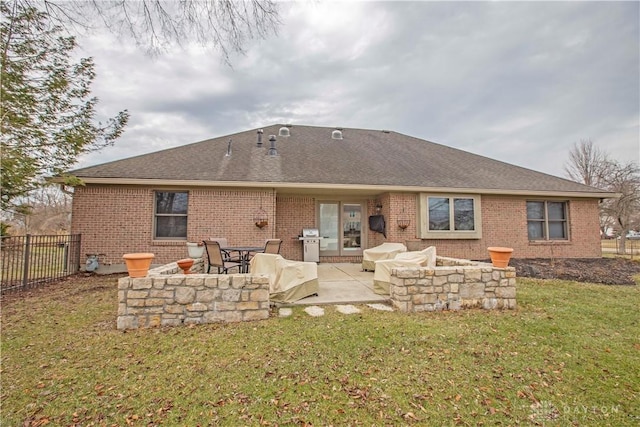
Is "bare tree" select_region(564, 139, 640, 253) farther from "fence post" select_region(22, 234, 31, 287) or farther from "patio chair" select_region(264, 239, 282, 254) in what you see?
"fence post" select_region(22, 234, 31, 287)

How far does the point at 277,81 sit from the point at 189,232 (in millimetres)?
5518

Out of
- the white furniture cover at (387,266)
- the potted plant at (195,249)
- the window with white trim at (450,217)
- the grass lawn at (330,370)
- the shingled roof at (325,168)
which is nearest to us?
the grass lawn at (330,370)

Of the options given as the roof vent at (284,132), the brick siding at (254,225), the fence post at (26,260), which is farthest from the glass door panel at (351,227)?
the fence post at (26,260)

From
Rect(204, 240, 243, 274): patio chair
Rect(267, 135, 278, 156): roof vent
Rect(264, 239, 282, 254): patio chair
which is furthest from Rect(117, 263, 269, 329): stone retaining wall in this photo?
Rect(267, 135, 278, 156): roof vent

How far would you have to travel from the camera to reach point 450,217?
977 cm

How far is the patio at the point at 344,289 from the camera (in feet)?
16.8

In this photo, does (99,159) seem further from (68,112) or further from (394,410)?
(394,410)

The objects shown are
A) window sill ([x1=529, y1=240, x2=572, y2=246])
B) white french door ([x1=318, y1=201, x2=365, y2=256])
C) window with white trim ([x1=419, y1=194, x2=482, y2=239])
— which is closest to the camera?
window with white trim ([x1=419, y1=194, x2=482, y2=239])

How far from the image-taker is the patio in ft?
16.8

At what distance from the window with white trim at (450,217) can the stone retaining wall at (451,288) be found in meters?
4.51

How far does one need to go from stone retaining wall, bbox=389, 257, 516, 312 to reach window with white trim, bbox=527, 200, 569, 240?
7010 millimetres

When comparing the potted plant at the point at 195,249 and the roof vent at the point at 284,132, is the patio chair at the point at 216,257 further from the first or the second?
the roof vent at the point at 284,132

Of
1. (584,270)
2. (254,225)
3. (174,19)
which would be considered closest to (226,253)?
(254,225)

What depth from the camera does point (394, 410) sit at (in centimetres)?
233
